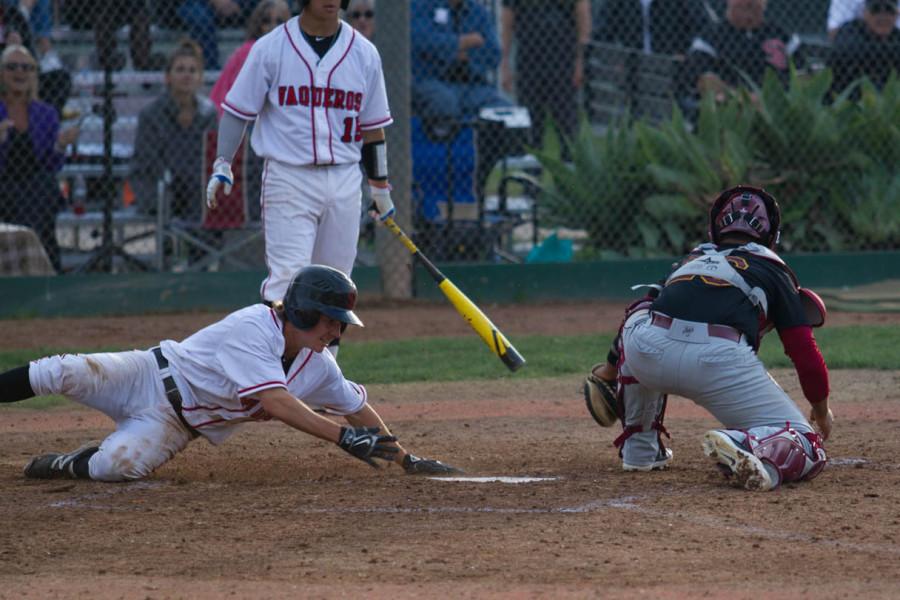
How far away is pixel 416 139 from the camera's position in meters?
10.9

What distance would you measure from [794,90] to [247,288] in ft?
15.3

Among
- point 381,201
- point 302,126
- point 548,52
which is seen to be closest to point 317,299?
point 302,126

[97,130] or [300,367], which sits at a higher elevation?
[97,130]

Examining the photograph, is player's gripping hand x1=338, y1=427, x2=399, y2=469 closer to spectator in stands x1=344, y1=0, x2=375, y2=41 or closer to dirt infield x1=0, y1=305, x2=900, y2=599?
dirt infield x1=0, y1=305, x2=900, y2=599

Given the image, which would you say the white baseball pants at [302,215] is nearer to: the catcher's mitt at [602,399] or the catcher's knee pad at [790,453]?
the catcher's mitt at [602,399]

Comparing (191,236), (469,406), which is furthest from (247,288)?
(469,406)

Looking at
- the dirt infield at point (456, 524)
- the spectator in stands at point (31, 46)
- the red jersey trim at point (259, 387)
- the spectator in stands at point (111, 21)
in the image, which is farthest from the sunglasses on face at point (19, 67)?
the red jersey trim at point (259, 387)

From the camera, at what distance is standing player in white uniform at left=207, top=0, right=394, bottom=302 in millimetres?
6660

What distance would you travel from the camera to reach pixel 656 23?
456 inches

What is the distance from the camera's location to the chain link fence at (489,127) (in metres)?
10.3

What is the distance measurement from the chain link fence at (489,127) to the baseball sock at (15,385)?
500 cm

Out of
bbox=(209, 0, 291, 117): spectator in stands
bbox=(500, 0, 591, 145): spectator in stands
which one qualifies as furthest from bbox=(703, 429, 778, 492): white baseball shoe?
bbox=(500, 0, 591, 145): spectator in stands

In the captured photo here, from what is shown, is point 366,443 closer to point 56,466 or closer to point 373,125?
point 56,466

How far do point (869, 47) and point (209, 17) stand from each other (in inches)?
216
